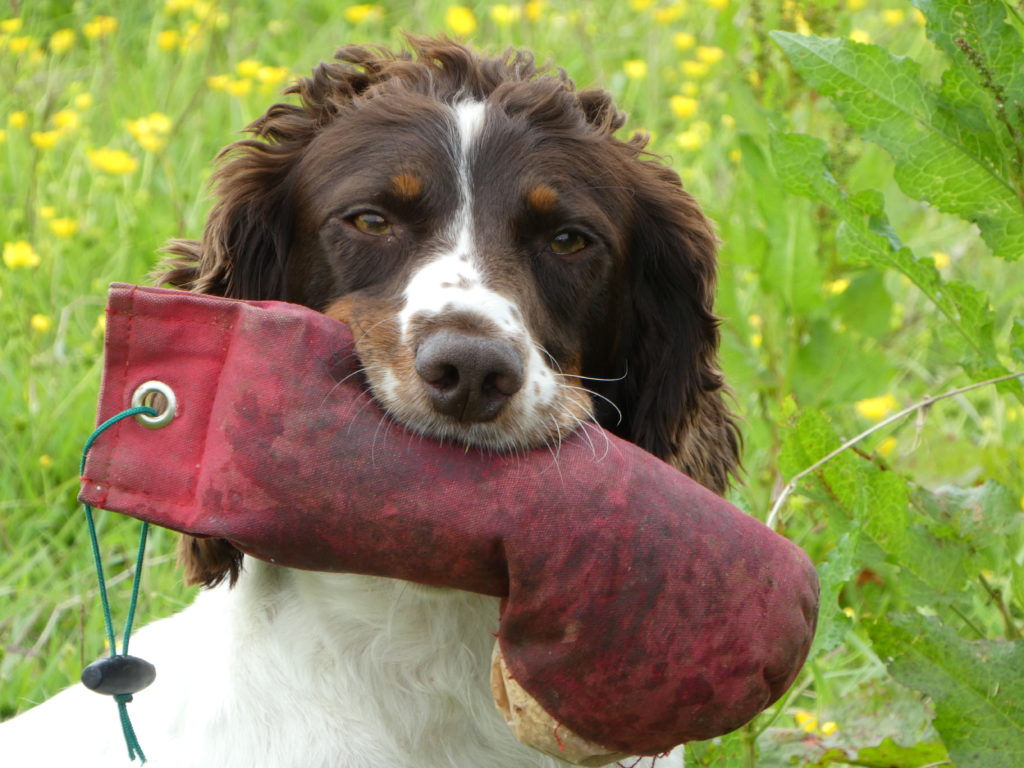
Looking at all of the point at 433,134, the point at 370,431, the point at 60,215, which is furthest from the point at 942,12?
the point at 60,215

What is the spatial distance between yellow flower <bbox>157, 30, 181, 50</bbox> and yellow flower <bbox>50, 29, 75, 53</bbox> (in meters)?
0.45

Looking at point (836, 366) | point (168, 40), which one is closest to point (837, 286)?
point (836, 366)

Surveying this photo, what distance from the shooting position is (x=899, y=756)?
9.63 ft

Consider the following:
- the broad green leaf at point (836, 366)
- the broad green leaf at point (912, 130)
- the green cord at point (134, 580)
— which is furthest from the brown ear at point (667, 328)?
the broad green leaf at point (836, 366)

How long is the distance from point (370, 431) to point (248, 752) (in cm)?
82

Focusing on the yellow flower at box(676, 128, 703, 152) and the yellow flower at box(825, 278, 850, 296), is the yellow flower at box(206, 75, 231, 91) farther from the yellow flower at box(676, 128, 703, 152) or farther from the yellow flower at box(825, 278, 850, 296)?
the yellow flower at box(825, 278, 850, 296)

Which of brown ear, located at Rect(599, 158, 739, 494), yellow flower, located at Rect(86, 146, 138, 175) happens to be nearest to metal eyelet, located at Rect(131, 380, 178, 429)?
brown ear, located at Rect(599, 158, 739, 494)

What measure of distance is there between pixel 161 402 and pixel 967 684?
1.66 metres

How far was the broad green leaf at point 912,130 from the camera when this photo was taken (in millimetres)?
2742

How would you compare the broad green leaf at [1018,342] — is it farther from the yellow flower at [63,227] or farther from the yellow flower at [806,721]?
the yellow flower at [63,227]

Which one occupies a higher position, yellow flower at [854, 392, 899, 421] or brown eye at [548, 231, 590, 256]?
brown eye at [548, 231, 590, 256]

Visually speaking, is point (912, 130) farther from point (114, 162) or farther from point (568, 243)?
point (114, 162)

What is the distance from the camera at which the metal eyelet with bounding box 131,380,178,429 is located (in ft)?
7.02

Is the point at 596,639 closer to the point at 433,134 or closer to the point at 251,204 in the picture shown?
the point at 433,134
